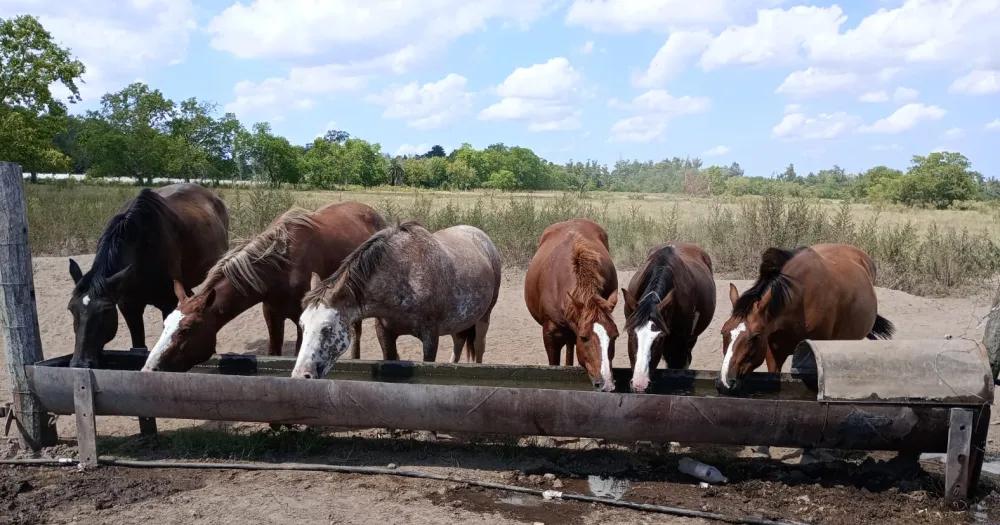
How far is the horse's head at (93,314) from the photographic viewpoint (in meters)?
5.34

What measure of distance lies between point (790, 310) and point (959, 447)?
149 centimetres

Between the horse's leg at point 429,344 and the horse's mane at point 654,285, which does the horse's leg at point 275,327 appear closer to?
the horse's leg at point 429,344

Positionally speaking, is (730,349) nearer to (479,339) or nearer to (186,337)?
(479,339)

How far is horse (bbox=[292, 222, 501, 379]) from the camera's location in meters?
5.13

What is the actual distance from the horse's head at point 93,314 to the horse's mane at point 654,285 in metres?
4.15

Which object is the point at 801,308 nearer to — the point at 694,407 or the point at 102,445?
the point at 694,407

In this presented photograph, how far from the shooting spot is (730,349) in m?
4.97

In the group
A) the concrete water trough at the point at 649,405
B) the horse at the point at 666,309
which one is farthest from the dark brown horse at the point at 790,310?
the horse at the point at 666,309

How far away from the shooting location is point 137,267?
20.1 feet

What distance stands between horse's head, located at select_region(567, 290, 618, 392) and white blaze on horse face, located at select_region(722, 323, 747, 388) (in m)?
0.81

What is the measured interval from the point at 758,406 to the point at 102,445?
5054mm

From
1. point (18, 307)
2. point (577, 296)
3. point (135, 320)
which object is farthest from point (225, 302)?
point (577, 296)

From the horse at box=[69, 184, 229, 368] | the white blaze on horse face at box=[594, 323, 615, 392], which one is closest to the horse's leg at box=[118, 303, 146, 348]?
the horse at box=[69, 184, 229, 368]

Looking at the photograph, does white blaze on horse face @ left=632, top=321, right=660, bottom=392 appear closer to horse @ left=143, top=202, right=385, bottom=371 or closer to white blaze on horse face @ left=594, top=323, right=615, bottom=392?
white blaze on horse face @ left=594, top=323, right=615, bottom=392
